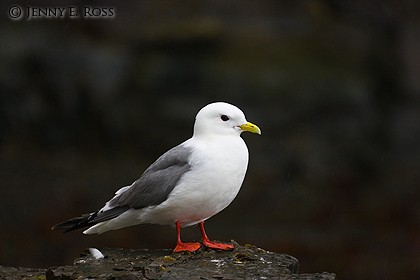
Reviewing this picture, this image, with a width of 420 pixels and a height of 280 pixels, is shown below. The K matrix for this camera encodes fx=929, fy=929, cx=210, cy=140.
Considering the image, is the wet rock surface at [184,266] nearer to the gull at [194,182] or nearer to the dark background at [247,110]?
the gull at [194,182]

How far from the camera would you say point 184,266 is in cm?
723

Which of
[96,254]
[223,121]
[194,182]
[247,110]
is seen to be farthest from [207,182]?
[247,110]

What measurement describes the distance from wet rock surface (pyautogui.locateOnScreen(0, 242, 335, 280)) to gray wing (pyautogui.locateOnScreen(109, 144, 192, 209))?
0.48 metres

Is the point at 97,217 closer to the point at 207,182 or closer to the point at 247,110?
the point at 207,182

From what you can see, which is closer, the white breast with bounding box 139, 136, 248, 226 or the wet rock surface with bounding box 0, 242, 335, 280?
the wet rock surface with bounding box 0, 242, 335, 280

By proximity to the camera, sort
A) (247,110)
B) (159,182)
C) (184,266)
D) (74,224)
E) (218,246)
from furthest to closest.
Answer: (247,110), (74,224), (218,246), (159,182), (184,266)

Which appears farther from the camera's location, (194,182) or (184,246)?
(184,246)

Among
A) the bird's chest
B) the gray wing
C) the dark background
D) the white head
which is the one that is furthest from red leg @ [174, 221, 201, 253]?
the dark background

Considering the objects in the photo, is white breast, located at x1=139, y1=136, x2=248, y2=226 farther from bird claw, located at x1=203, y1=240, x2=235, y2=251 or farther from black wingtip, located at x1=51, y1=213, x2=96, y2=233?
black wingtip, located at x1=51, y1=213, x2=96, y2=233

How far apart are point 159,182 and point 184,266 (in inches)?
30.2

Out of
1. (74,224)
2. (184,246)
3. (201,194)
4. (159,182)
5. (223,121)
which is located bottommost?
(184,246)

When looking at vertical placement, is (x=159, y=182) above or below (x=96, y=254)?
above

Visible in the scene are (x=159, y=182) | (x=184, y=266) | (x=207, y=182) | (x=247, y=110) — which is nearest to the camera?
(x=184, y=266)

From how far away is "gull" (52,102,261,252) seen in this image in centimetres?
745
